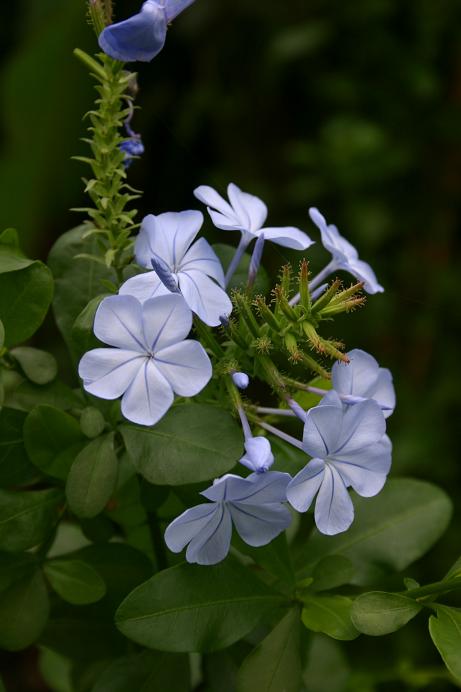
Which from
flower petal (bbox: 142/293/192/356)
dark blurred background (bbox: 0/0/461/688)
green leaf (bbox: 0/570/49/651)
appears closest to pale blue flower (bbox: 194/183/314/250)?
flower petal (bbox: 142/293/192/356)

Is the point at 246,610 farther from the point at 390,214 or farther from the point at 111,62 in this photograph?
the point at 390,214

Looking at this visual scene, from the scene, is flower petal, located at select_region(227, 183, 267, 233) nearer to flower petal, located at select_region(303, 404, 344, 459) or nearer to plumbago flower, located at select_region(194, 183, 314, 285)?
plumbago flower, located at select_region(194, 183, 314, 285)

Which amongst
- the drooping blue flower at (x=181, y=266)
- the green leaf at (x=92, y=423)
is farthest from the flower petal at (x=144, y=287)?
the green leaf at (x=92, y=423)

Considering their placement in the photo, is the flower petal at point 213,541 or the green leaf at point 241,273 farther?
the green leaf at point 241,273

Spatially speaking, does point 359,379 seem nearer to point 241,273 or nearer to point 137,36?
point 241,273

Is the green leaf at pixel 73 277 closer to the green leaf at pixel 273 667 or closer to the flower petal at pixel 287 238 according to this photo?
the flower petal at pixel 287 238
